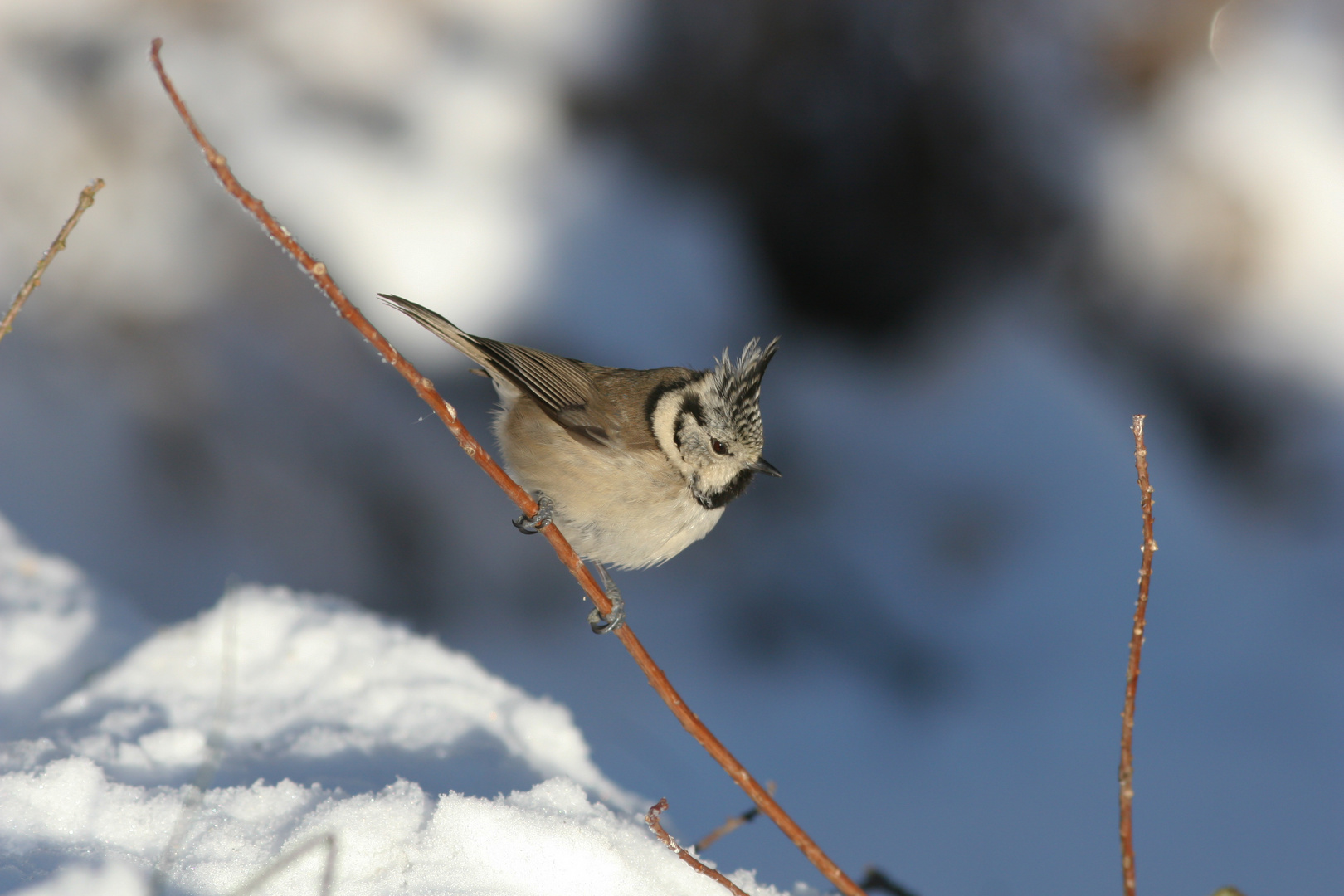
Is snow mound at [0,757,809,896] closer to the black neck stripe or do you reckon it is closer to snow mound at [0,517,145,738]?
snow mound at [0,517,145,738]

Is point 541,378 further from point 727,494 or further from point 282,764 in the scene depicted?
point 282,764

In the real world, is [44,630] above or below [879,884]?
below

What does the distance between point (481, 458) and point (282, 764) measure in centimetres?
107

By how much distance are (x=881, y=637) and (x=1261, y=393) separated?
2538 millimetres

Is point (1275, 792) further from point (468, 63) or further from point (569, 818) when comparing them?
point (468, 63)

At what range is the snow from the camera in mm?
1695

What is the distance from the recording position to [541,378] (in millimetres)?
2711

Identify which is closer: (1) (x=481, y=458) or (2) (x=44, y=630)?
(1) (x=481, y=458)

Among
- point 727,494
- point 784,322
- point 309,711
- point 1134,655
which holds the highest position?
point 784,322

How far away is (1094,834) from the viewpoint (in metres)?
3.73

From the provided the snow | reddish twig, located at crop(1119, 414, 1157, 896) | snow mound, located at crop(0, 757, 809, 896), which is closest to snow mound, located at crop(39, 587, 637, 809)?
the snow

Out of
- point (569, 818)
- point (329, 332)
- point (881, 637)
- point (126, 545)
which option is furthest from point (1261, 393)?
point (126, 545)

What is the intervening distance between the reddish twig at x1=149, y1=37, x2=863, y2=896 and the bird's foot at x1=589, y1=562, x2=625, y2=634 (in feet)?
1.05

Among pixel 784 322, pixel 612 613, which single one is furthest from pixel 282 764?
pixel 784 322
